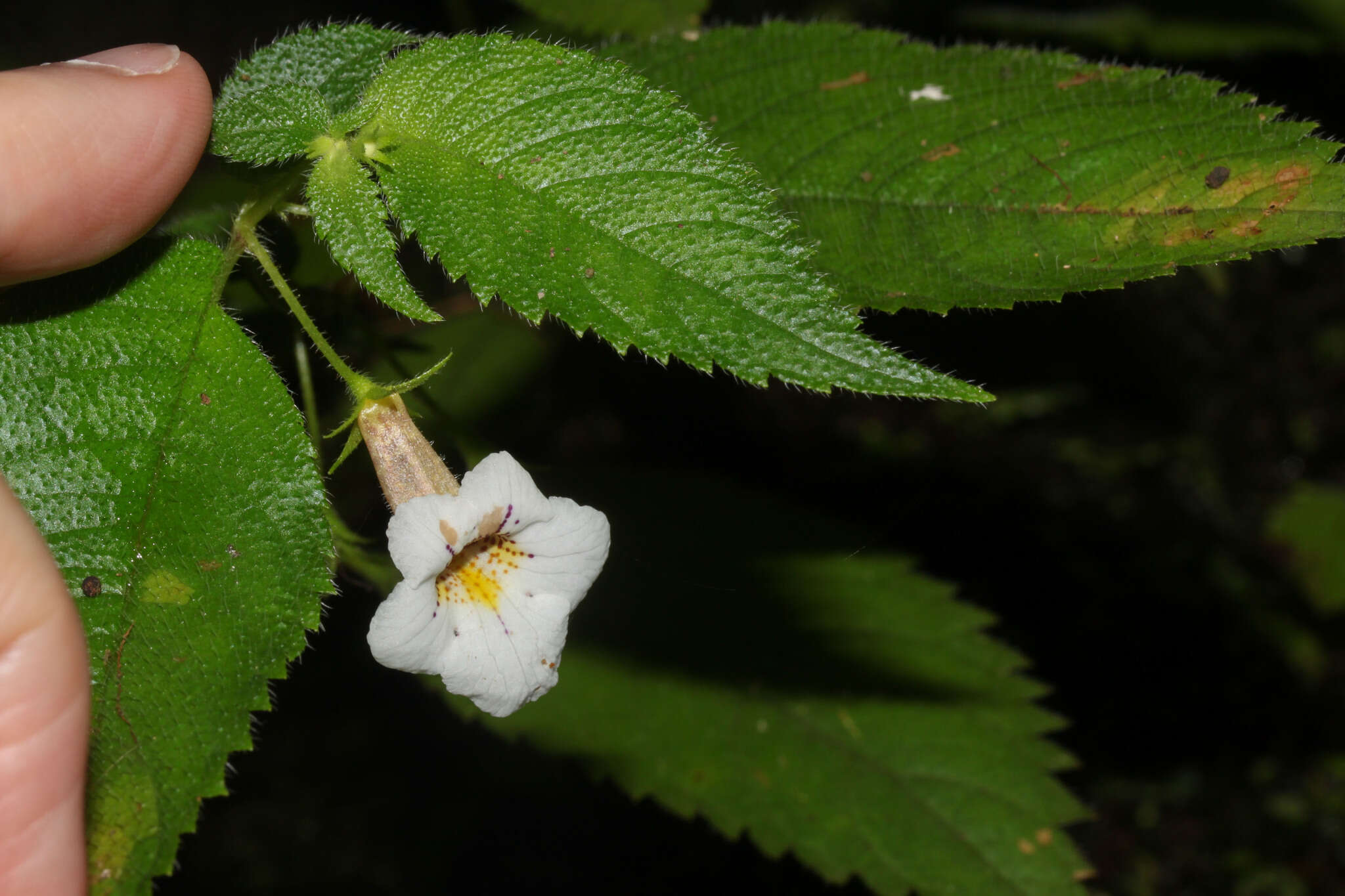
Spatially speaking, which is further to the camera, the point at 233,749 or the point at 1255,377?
the point at 1255,377

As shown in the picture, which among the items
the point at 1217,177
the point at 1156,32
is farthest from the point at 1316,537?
the point at 1217,177

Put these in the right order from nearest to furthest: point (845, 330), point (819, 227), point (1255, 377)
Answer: point (845, 330) → point (819, 227) → point (1255, 377)

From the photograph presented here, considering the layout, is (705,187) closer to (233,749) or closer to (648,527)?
(233,749)

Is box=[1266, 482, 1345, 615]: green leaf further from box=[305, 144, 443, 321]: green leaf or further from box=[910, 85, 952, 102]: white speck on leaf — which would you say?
box=[305, 144, 443, 321]: green leaf

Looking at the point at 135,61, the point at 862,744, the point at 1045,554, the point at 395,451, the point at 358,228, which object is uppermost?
the point at 135,61

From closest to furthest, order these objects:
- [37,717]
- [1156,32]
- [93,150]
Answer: [37,717]
[93,150]
[1156,32]

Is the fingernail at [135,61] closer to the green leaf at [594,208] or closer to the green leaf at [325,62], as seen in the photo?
the green leaf at [325,62]

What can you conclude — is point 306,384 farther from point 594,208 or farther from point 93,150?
point 594,208

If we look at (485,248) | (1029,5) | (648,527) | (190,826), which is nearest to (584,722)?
(648,527)
